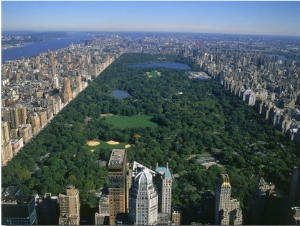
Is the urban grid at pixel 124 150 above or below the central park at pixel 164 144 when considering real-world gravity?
above

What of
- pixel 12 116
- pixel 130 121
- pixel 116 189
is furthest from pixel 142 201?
pixel 130 121

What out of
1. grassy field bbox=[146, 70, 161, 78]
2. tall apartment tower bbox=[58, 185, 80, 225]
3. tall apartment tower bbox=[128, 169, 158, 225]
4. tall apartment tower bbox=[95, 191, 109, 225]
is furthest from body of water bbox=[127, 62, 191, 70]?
tall apartment tower bbox=[128, 169, 158, 225]

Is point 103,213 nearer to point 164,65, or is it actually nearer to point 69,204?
point 69,204

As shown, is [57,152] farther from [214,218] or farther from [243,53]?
[243,53]

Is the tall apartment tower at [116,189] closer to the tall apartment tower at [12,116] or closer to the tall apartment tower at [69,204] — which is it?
the tall apartment tower at [69,204]

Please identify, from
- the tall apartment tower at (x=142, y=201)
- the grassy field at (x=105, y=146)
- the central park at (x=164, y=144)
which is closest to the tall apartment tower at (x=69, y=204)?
the central park at (x=164, y=144)

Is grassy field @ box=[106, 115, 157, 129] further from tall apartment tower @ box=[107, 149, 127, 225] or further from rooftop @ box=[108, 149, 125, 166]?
tall apartment tower @ box=[107, 149, 127, 225]
